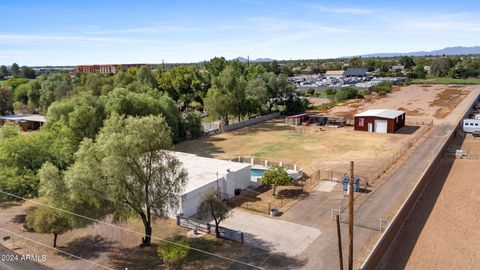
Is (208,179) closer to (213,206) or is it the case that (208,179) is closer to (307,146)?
(213,206)

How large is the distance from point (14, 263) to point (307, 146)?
35.2 meters

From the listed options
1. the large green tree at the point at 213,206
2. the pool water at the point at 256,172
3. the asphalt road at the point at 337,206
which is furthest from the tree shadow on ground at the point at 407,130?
the large green tree at the point at 213,206

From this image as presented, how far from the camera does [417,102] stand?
85.3 meters

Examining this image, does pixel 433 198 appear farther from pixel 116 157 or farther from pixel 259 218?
pixel 116 157

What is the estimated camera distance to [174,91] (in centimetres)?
7681

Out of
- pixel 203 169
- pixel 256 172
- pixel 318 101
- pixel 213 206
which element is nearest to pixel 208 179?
pixel 203 169

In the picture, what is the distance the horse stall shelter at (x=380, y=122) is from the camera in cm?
5409

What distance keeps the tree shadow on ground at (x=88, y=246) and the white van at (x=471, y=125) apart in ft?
174

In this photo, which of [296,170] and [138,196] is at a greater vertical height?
[138,196]

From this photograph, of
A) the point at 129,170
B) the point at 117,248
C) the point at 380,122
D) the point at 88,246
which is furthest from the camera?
the point at 380,122

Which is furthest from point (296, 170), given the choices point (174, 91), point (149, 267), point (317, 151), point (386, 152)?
point (174, 91)

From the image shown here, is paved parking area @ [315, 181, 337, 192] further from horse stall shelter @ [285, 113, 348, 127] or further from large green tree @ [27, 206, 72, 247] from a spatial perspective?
horse stall shelter @ [285, 113, 348, 127]

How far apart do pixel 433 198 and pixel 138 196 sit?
77.3ft

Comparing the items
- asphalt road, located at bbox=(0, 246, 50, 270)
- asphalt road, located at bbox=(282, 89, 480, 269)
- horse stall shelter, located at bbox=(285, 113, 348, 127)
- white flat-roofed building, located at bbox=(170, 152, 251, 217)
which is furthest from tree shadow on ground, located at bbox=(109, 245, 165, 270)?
horse stall shelter, located at bbox=(285, 113, 348, 127)
